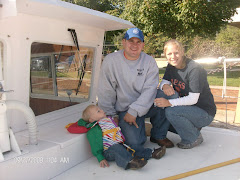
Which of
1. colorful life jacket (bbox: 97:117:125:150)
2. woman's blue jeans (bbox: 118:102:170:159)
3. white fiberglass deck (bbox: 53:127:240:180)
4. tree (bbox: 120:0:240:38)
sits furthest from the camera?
tree (bbox: 120:0:240:38)

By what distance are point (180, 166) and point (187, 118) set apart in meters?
0.58

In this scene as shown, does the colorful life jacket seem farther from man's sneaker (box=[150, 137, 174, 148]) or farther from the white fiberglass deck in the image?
man's sneaker (box=[150, 137, 174, 148])

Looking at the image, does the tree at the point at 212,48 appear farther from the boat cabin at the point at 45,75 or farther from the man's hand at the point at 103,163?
the man's hand at the point at 103,163

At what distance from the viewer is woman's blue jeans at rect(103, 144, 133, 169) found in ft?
7.71

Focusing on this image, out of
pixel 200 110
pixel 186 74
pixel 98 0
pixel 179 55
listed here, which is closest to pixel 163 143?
pixel 200 110

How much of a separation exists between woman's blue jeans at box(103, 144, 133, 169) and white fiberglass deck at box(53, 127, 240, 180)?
8 centimetres

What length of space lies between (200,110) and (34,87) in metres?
1.87

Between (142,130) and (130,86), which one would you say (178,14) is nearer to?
(130,86)

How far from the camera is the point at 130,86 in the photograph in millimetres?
2857

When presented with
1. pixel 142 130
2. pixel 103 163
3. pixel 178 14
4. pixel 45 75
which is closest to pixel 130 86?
pixel 142 130

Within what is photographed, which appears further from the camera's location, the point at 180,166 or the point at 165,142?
the point at 165,142

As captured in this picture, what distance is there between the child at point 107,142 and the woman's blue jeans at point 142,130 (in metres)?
0.09

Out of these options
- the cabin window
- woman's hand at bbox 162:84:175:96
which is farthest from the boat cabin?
woman's hand at bbox 162:84:175:96

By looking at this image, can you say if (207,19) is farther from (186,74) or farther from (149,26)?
(186,74)
